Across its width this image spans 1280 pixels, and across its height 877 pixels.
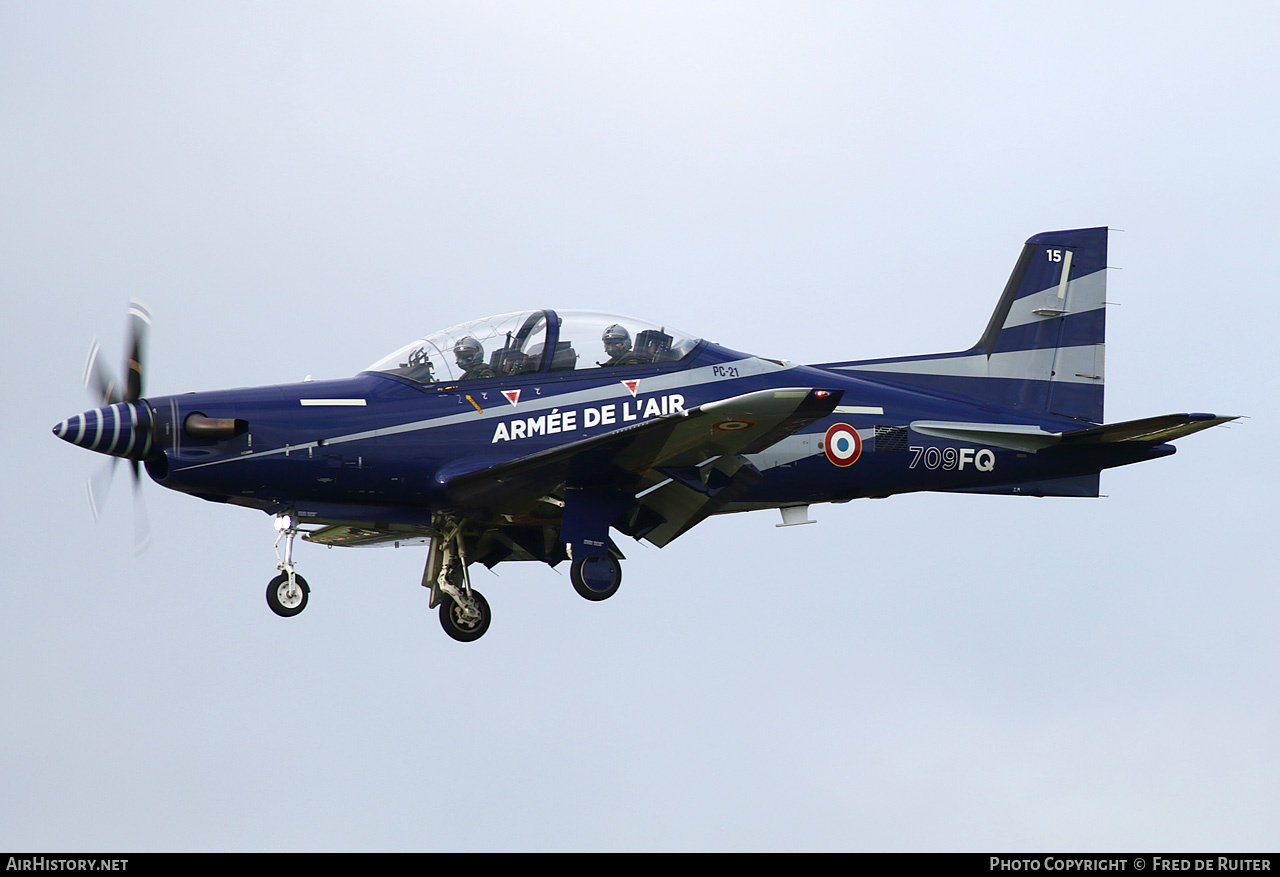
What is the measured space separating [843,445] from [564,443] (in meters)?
3.44

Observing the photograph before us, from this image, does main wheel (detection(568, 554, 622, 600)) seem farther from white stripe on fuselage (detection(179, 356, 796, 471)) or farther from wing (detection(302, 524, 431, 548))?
wing (detection(302, 524, 431, 548))

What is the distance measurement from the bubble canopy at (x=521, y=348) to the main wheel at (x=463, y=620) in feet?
8.82

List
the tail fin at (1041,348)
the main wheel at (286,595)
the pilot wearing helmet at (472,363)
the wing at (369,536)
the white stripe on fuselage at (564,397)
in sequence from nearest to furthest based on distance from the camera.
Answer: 1. the white stripe on fuselage at (564,397)
2. the main wheel at (286,595)
3. the pilot wearing helmet at (472,363)
4. the wing at (369,536)
5. the tail fin at (1041,348)

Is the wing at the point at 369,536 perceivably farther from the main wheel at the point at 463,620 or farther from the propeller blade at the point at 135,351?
the propeller blade at the point at 135,351

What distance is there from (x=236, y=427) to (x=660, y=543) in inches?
183

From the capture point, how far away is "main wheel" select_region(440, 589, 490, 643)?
54.5 ft

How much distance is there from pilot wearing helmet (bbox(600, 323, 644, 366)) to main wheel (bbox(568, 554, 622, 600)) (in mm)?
2168

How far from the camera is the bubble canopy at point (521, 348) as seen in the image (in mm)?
15625

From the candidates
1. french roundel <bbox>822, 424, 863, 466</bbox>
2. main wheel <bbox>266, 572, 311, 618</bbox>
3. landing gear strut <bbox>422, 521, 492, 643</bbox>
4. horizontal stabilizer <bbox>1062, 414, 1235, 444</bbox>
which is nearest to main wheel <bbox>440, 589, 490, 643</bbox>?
landing gear strut <bbox>422, 521, 492, 643</bbox>

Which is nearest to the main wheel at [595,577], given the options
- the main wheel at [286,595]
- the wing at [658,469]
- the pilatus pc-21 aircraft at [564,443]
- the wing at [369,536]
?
the pilatus pc-21 aircraft at [564,443]

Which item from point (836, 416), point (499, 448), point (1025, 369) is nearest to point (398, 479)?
point (499, 448)

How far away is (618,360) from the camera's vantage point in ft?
52.5

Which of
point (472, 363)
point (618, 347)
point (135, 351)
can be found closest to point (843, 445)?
point (618, 347)
